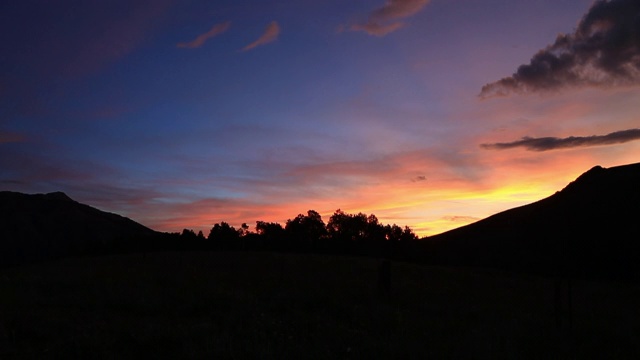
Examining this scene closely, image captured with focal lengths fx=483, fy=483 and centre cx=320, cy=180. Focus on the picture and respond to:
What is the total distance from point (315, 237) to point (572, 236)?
65.5 m

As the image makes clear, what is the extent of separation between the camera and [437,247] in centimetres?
7569

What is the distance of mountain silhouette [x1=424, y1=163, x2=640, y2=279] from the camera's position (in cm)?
4347

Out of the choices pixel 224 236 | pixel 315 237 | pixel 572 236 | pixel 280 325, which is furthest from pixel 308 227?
pixel 280 325

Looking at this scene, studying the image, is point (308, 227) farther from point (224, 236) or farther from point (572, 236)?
point (572, 236)

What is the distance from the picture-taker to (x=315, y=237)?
108688 millimetres

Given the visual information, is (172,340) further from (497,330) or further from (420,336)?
(497,330)

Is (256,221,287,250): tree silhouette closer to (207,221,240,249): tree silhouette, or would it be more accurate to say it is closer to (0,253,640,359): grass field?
(207,221,240,249): tree silhouette

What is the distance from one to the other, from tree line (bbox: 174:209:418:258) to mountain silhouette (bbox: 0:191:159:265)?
3915 cm

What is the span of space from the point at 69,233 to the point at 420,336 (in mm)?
166619

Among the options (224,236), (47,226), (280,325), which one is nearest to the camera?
(280,325)

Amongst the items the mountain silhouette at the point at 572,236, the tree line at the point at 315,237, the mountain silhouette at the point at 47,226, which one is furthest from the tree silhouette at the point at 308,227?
the mountain silhouette at the point at 47,226

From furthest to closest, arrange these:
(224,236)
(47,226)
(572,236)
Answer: (47,226) < (224,236) < (572,236)

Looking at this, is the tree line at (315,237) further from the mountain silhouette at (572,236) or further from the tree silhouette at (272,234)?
the mountain silhouette at (572,236)

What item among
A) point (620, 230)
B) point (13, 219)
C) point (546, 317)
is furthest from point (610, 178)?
point (13, 219)
